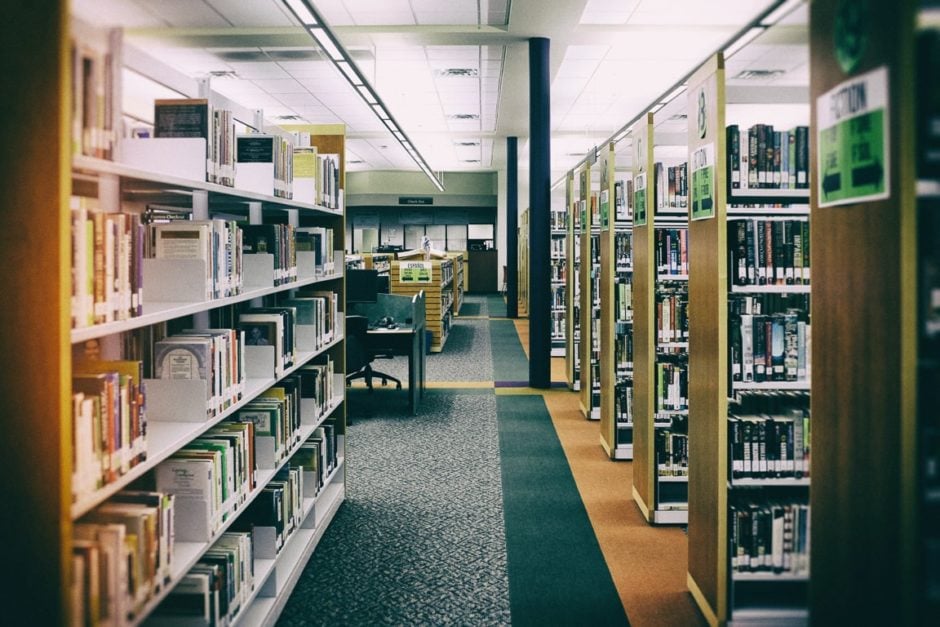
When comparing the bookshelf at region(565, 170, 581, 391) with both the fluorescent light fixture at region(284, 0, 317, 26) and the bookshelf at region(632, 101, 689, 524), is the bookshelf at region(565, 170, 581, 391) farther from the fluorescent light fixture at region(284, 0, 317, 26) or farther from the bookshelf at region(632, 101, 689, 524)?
the fluorescent light fixture at region(284, 0, 317, 26)

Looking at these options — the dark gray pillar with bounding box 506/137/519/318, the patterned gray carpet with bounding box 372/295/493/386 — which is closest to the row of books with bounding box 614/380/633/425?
the patterned gray carpet with bounding box 372/295/493/386

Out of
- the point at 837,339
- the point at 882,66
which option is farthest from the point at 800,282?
the point at 882,66

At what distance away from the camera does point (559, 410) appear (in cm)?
626

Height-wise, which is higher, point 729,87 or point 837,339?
point 729,87

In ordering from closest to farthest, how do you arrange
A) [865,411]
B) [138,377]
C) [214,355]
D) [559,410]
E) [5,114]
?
[5,114] → [865,411] → [138,377] → [214,355] → [559,410]

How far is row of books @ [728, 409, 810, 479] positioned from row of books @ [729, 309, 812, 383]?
7.2 inches

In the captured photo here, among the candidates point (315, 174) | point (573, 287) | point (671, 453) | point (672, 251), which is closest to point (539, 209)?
point (573, 287)

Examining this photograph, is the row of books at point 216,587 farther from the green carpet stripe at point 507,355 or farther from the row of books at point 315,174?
the green carpet stripe at point 507,355

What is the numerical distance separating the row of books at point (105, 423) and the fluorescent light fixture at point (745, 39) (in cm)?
A: 222

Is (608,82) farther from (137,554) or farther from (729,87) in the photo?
(137,554)

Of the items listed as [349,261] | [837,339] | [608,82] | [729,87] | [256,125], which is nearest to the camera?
[837,339]

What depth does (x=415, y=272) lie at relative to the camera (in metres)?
9.41

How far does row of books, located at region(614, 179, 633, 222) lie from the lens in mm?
5074

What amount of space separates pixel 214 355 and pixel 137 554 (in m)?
0.71
